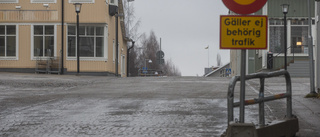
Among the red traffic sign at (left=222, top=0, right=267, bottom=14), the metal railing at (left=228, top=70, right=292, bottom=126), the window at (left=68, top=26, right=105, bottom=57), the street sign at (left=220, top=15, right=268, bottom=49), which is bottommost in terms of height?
the metal railing at (left=228, top=70, right=292, bottom=126)

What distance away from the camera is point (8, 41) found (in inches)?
1559

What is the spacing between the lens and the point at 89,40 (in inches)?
1567

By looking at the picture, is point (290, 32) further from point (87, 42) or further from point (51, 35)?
point (51, 35)

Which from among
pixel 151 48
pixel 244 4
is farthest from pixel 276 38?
pixel 151 48

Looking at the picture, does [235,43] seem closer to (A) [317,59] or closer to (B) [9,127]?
(B) [9,127]

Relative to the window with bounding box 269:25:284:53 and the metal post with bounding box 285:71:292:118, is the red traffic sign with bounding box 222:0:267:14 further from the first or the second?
the window with bounding box 269:25:284:53

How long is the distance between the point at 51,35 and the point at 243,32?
33.2m

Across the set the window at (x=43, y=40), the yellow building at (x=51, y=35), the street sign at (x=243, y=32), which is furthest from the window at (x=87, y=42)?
the street sign at (x=243, y=32)

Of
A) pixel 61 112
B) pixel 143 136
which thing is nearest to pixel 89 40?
pixel 61 112

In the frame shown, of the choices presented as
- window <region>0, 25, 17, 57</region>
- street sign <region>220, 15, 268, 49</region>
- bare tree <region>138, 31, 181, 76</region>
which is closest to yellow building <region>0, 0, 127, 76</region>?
window <region>0, 25, 17, 57</region>

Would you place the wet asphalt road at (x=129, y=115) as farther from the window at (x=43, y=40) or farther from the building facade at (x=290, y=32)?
the building facade at (x=290, y=32)

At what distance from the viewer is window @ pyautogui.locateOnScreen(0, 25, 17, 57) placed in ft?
129

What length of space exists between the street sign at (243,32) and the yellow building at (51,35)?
3246 cm

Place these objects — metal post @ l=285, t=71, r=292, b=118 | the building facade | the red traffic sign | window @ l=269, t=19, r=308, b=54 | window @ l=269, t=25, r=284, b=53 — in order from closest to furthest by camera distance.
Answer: the red traffic sign → metal post @ l=285, t=71, r=292, b=118 → the building facade → window @ l=269, t=19, r=308, b=54 → window @ l=269, t=25, r=284, b=53
